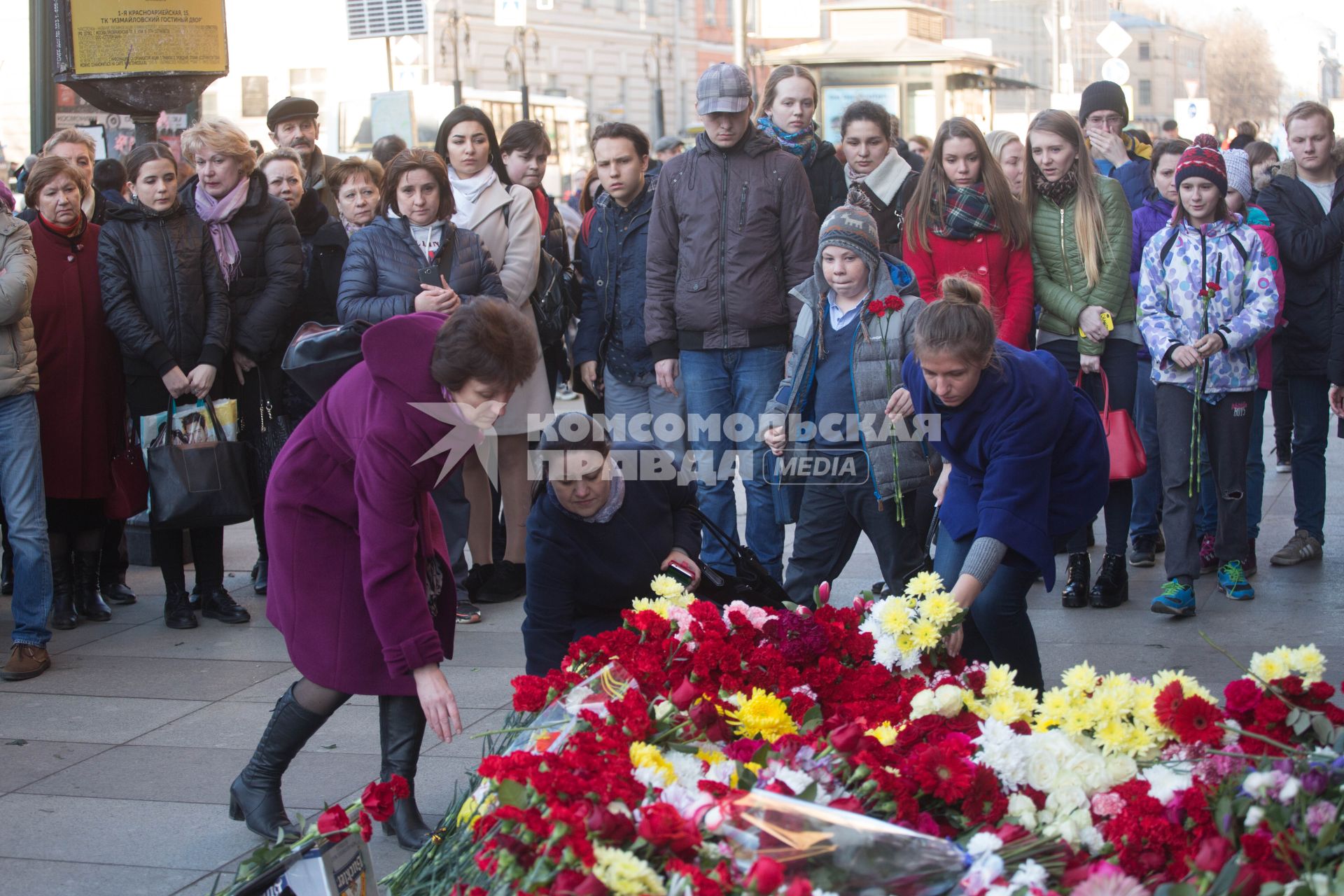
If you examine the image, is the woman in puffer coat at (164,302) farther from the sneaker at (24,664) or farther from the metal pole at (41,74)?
the metal pole at (41,74)

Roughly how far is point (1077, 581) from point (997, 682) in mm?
3400

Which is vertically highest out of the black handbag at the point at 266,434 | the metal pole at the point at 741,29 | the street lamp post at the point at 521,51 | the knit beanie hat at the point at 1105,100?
the street lamp post at the point at 521,51

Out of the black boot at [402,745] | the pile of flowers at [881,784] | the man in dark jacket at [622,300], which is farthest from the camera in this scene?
the man in dark jacket at [622,300]

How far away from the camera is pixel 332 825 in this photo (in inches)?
114

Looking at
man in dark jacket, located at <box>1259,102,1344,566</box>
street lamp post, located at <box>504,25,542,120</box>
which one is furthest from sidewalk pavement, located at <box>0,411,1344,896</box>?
street lamp post, located at <box>504,25,542,120</box>

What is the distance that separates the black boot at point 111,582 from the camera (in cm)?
710

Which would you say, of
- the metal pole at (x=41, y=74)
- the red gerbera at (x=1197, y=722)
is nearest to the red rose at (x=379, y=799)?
the red gerbera at (x=1197, y=722)

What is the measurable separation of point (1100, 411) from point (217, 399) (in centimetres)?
399

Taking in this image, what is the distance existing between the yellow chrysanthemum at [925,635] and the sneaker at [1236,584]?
3.30m

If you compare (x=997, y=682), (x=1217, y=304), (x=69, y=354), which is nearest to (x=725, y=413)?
(x=1217, y=304)

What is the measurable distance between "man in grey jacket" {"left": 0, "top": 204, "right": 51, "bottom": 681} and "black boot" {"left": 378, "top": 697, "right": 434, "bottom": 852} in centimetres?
254

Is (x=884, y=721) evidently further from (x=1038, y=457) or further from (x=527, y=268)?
(x=527, y=268)

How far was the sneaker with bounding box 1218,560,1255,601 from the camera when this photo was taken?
20.7ft

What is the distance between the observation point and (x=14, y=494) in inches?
231
